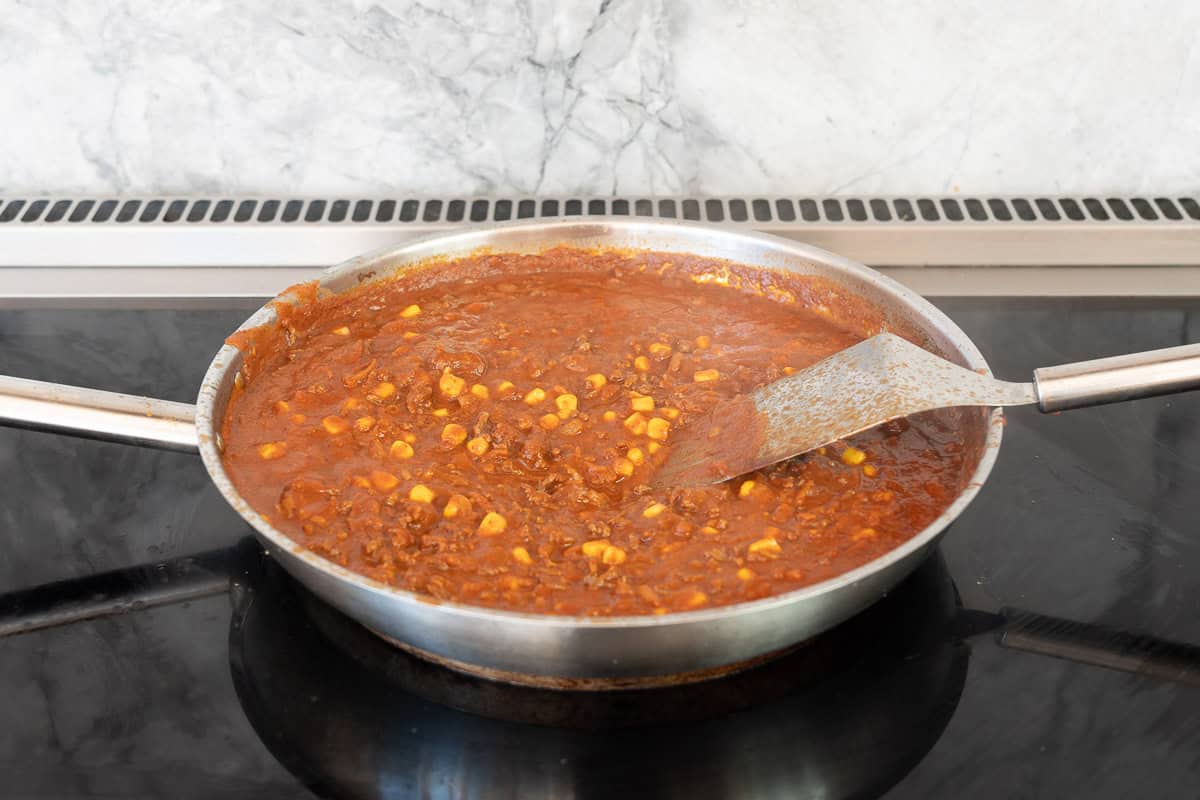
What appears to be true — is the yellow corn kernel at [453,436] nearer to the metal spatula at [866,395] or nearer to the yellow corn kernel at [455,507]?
the yellow corn kernel at [455,507]

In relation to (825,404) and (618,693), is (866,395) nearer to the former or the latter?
(825,404)

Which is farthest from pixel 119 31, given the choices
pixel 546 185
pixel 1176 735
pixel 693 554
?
pixel 1176 735

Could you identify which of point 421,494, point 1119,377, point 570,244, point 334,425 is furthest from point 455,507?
point 1119,377

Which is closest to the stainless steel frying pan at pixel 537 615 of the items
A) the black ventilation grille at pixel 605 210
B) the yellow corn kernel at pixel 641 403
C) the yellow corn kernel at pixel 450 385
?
the yellow corn kernel at pixel 450 385

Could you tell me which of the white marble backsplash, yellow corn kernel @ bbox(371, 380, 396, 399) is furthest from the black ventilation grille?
yellow corn kernel @ bbox(371, 380, 396, 399)

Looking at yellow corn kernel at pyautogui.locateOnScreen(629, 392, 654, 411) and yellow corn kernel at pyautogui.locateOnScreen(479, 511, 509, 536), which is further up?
yellow corn kernel at pyautogui.locateOnScreen(629, 392, 654, 411)

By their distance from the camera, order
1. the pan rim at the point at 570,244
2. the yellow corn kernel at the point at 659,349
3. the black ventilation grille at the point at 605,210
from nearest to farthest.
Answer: the pan rim at the point at 570,244, the yellow corn kernel at the point at 659,349, the black ventilation grille at the point at 605,210

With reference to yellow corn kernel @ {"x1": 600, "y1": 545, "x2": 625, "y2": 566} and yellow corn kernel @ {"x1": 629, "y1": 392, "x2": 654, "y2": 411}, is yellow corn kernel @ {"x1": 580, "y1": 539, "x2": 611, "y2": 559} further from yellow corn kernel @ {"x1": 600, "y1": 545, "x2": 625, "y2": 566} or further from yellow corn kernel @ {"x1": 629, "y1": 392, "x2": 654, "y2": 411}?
yellow corn kernel @ {"x1": 629, "y1": 392, "x2": 654, "y2": 411}
